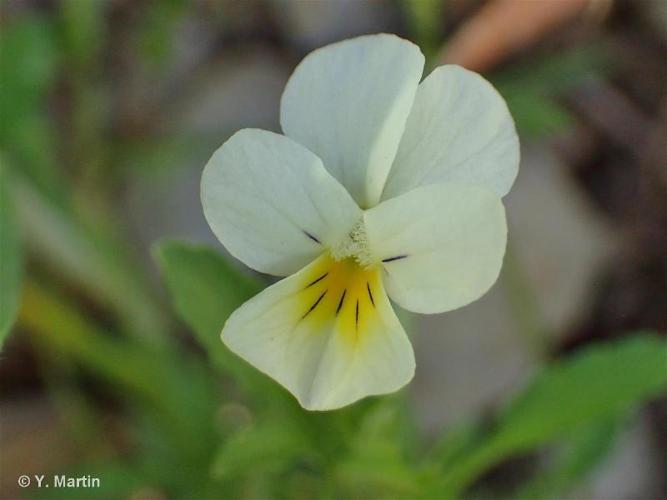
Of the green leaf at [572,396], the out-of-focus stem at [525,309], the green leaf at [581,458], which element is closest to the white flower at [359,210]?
the green leaf at [572,396]

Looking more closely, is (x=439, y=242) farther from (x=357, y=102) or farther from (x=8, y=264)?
(x=8, y=264)

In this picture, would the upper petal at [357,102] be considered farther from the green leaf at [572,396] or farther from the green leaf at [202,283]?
the green leaf at [572,396]

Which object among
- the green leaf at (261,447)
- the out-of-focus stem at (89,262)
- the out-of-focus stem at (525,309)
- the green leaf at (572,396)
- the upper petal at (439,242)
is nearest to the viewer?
the upper petal at (439,242)

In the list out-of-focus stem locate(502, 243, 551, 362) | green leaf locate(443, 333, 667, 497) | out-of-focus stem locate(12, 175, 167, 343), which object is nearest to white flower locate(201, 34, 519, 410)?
green leaf locate(443, 333, 667, 497)

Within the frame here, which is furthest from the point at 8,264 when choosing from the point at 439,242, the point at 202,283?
the point at 439,242

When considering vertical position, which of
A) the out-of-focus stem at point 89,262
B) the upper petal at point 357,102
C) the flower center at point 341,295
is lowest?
the flower center at point 341,295

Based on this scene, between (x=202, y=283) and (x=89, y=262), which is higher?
(x=89, y=262)

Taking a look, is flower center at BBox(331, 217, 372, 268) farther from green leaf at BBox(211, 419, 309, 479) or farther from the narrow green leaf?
the narrow green leaf
